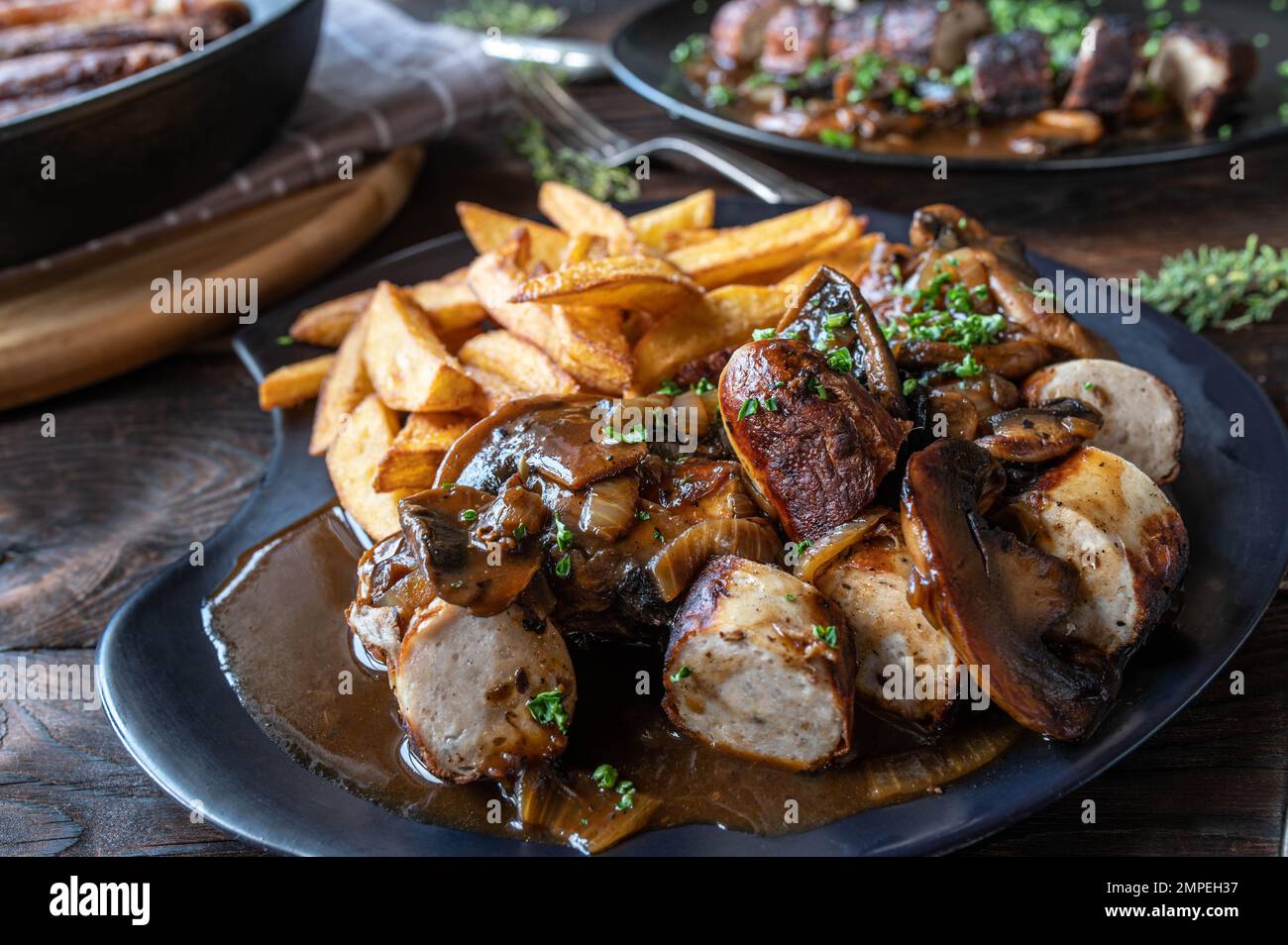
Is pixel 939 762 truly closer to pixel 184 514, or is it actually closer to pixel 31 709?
pixel 31 709

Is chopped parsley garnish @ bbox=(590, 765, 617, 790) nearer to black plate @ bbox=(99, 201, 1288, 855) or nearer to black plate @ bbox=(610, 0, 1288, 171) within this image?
black plate @ bbox=(99, 201, 1288, 855)

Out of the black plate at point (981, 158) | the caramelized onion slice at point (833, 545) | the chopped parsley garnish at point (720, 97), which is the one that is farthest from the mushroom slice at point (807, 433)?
the chopped parsley garnish at point (720, 97)

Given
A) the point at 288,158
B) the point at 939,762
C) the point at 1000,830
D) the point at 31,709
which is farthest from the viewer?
the point at 288,158

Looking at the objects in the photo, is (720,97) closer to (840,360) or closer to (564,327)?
(564,327)

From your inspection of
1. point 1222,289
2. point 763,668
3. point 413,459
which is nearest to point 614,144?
point 1222,289

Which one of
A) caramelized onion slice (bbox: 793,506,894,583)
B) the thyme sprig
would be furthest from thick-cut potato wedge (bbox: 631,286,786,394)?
the thyme sprig

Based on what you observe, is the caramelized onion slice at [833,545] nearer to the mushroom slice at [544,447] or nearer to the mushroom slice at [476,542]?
the mushroom slice at [544,447]

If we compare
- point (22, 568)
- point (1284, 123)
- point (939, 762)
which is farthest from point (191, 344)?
point (1284, 123)
